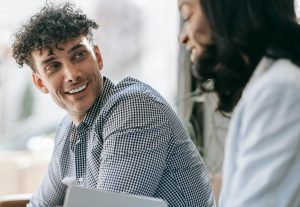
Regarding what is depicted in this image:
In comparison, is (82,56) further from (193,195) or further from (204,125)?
(204,125)

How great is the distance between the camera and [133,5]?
3350 mm

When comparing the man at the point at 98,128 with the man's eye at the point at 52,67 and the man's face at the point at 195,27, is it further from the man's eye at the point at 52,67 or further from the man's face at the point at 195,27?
the man's face at the point at 195,27

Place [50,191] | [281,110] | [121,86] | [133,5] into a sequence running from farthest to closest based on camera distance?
[133,5] → [50,191] → [121,86] → [281,110]

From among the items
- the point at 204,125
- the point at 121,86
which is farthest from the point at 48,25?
the point at 204,125

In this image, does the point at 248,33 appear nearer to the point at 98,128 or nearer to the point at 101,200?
the point at 101,200

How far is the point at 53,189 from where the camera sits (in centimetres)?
207

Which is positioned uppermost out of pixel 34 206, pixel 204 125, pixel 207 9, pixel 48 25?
pixel 48 25

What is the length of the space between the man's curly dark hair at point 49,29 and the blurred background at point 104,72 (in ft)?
3.65

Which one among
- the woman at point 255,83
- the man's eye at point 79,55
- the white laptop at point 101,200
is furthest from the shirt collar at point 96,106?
the woman at point 255,83

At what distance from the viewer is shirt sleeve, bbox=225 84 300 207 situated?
3.03ft

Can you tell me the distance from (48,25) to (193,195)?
2.41ft

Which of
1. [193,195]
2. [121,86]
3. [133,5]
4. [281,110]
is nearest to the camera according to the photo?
[281,110]

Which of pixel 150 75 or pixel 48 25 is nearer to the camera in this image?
pixel 48 25

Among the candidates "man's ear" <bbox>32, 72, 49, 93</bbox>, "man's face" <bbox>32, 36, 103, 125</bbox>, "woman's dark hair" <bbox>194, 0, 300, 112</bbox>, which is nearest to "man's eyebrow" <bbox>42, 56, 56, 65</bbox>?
"man's face" <bbox>32, 36, 103, 125</bbox>
